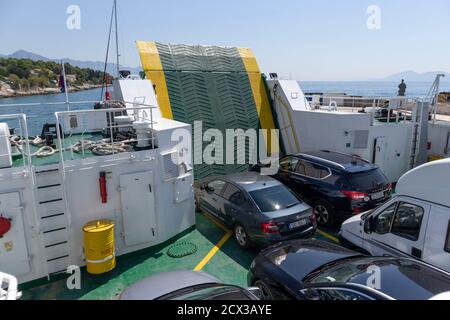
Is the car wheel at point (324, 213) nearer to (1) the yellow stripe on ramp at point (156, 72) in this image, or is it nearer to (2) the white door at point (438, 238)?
(2) the white door at point (438, 238)

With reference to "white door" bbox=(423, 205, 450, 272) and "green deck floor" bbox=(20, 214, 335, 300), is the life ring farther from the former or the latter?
"white door" bbox=(423, 205, 450, 272)

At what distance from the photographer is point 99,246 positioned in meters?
6.50

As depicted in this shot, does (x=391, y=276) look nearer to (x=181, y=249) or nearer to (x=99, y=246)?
(x=181, y=249)

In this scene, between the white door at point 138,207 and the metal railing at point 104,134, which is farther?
the white door at point 138,207

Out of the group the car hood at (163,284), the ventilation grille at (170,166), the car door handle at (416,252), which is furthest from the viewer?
the ventilation grille at (170,166)

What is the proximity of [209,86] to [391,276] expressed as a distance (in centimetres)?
1063

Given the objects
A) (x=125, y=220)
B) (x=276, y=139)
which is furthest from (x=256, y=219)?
(x=276, y=139)

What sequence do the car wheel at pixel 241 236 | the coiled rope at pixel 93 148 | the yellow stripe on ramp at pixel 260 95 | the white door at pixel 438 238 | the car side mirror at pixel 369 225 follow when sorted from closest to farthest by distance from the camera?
1. the white door at pixel 438 238
2. the car side mirror at pixel 369 225
3. the coiled rope at pixel 93 148
4. the car wheel at pixel 241 236
5. the yellow stripe on ramp at pixel 260 95

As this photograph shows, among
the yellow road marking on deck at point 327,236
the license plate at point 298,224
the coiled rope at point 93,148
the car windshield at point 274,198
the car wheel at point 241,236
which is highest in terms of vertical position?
the coiled rope at point 93,148

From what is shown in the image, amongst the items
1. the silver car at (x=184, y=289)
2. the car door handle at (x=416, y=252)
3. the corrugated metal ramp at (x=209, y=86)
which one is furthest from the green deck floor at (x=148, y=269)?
the corrugated metal ramp at (x=209, y=86)

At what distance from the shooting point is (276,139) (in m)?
13.8

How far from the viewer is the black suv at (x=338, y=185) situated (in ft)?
26.5

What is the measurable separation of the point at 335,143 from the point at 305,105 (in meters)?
2.61
